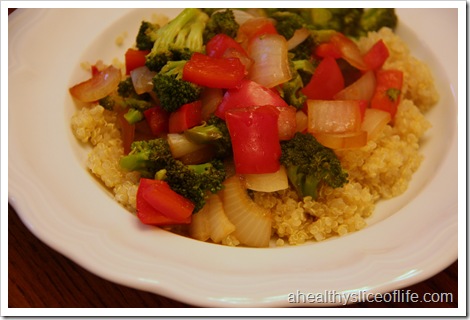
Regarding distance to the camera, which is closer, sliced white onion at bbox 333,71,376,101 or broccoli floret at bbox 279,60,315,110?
broccoli floret at bbox 279,60,315,110

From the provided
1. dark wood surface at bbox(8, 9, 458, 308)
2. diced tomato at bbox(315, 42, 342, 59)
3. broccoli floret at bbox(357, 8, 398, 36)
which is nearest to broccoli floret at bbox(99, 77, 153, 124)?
dark wood surface at bbox(8, 9, 458, 308)

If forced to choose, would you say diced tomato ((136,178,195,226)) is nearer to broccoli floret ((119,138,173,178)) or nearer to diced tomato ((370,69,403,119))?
broccoli floret ((119,138,173,178))

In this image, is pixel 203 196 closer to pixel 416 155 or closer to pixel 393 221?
pixel 393 221

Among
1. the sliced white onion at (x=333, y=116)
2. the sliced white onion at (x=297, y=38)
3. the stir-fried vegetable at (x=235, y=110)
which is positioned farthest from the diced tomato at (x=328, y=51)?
the sliced white onion at (x=333, y=116)

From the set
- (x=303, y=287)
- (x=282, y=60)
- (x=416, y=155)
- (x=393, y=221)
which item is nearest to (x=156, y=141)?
(x=282, y=60)

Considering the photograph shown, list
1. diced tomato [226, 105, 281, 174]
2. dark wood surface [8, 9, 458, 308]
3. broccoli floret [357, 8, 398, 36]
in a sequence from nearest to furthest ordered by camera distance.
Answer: dark wood surface [8, 9, 458, 308]
diced tomato [226, 105, 281, 174]
broccoli floret [357, 8, 398, 36]

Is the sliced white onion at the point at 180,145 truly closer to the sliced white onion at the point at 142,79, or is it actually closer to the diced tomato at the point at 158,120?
the diced tomato at the point at 158,120

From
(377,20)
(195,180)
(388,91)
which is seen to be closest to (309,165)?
(195,180)

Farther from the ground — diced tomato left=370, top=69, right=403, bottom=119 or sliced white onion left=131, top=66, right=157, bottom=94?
sliced white onion left=131, top=66, right=157, bottom=94

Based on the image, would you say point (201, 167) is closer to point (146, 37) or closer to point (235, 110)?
point (235, 110)
